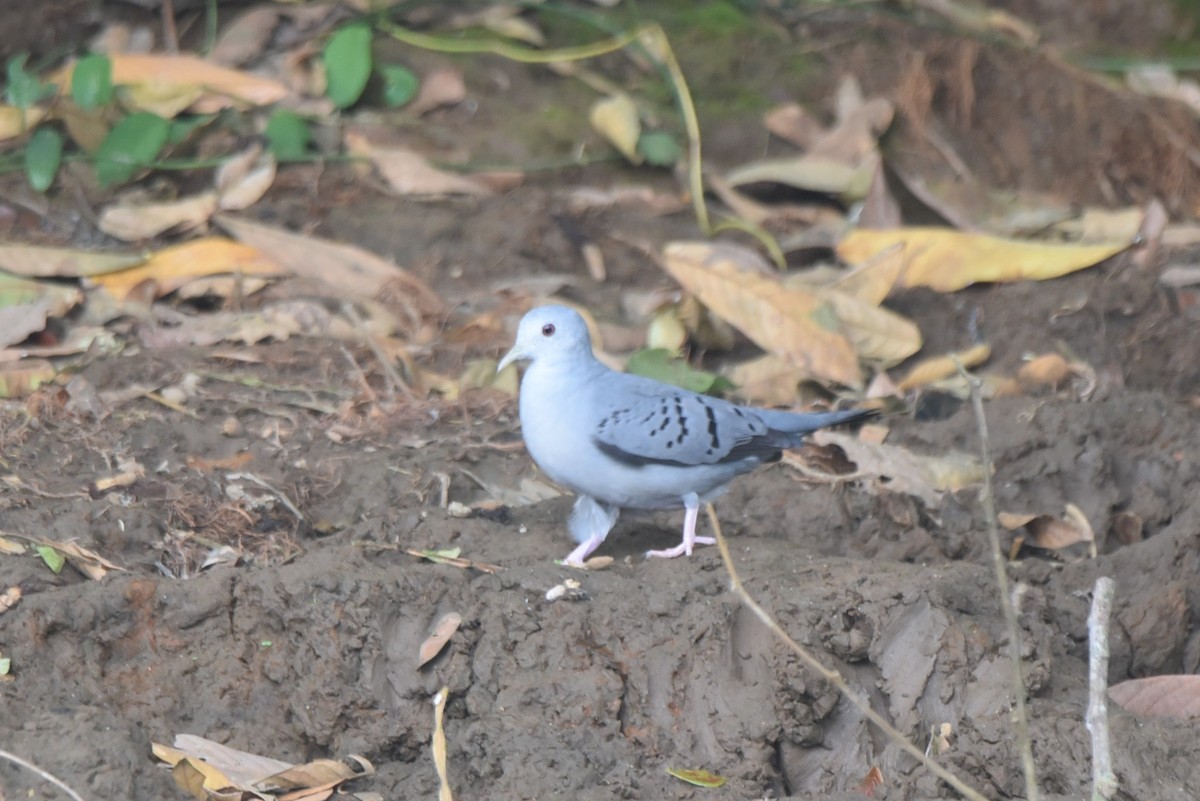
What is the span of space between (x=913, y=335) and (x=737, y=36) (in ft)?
8.58

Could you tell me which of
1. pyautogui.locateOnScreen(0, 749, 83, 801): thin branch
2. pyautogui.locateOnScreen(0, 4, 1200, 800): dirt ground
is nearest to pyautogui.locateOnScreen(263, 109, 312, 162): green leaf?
pyautogui.locateOnScreen(0, 4, 1200, 800): dirt ground

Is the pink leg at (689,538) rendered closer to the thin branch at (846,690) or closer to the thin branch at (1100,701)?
the thin branch at (846,690)

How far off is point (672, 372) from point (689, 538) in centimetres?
111

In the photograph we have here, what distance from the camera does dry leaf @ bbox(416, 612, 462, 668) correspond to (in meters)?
3.56

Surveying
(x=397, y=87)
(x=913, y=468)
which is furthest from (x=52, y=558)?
(x=397, y=87)

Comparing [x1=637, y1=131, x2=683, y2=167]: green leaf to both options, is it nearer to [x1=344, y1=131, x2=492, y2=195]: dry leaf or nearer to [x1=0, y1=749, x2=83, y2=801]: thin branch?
[x1=344, y1=131, x2=492, y2=195]: dry leaf

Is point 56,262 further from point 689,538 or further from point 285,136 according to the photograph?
point 689,538

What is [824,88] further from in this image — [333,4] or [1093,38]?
[333,4]

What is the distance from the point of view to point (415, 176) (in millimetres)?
6559

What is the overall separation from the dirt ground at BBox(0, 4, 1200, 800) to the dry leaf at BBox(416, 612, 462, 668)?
0.02 m

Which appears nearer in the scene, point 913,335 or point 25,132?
point 913,335

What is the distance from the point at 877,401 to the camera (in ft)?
17.6

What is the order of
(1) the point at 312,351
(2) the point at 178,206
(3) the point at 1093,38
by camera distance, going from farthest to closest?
1. (3) the point at 1093,38
2. (2) the point at 178,206
3. (1) the point at 312,351

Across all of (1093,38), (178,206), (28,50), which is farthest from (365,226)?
(1093,38)
